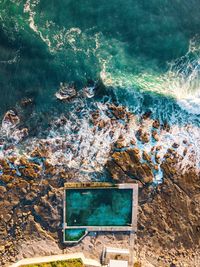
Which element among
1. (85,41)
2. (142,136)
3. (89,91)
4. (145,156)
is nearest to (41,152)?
(89,91)

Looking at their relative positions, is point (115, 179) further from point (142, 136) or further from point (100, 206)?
point (142, 136)

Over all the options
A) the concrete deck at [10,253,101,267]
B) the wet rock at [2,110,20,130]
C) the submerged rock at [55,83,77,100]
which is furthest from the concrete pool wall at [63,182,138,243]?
the submerged rock at [55,83,77,100]

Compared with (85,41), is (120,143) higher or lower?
lower

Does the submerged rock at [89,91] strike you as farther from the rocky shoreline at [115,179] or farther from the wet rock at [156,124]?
the wet rock at [156,124]

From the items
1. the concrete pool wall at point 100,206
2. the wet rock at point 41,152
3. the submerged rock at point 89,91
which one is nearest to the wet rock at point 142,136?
the concrete pool wall at point 100,206

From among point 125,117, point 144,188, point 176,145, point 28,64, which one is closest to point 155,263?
point 144,188

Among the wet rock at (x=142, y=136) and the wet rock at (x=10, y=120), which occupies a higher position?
the wet rock at (x=10, y=120)

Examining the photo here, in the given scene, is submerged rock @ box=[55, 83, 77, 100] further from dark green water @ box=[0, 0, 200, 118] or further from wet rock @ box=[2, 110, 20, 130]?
wet rock @ box=[2, 110, 20, 130]
